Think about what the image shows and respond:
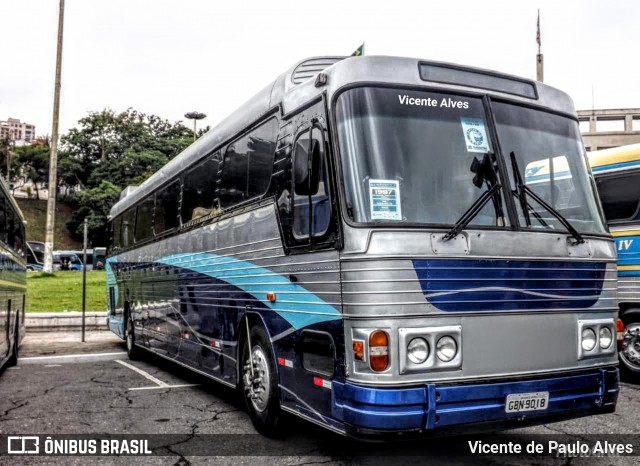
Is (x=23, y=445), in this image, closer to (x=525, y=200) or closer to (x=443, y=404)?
(x=443, y=404)

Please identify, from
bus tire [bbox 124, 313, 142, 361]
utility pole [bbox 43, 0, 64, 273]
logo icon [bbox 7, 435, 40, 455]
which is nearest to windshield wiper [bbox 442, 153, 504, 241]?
logo icon [bbox 7, 435, 40, 455]

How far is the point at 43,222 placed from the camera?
8256 cm

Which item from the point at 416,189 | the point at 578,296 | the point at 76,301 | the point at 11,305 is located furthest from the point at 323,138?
the point at 76,301

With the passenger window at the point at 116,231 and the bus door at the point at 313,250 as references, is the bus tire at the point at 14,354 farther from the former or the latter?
the bus door at the point at 313,250

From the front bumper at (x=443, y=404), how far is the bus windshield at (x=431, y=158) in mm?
1179

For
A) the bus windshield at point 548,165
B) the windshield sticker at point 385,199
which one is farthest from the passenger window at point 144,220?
the bus windshield at point 548,165

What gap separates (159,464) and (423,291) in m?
2.67

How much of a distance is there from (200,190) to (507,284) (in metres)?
4.88

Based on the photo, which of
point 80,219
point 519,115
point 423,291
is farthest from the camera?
point 80,219

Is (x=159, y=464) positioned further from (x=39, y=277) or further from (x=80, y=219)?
(x=80, y=219)

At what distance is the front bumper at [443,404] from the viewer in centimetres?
467

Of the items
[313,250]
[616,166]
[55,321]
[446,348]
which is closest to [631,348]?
[616,166]

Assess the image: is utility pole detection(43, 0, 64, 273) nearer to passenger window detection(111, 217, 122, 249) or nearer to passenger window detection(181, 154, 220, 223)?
passenger window detection(111, 217, 122, 249)

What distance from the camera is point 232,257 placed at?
7.46 metres
